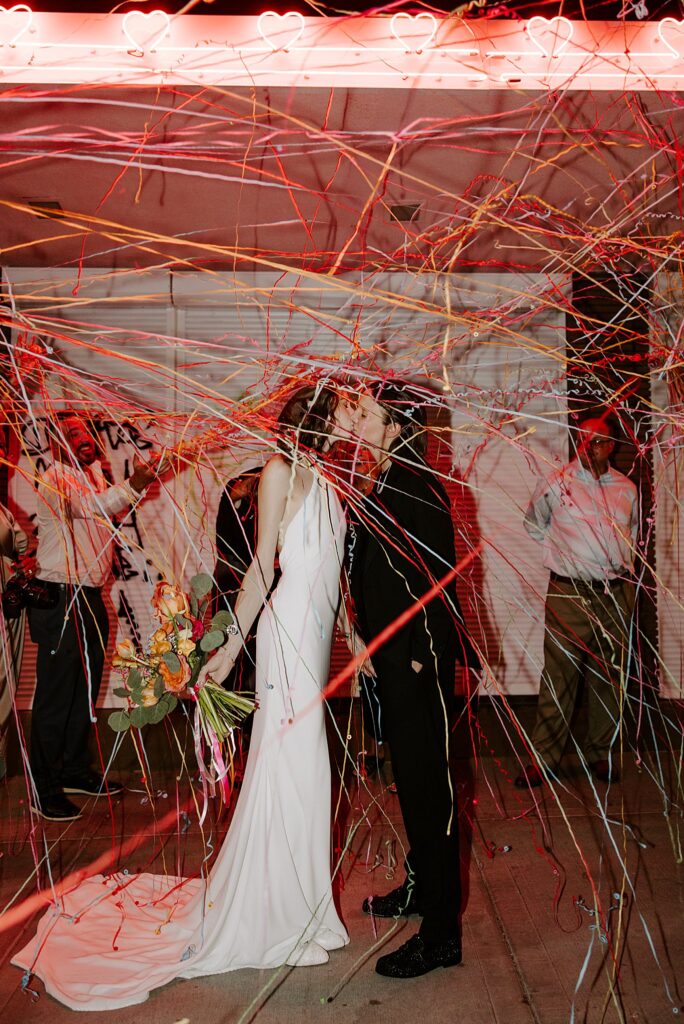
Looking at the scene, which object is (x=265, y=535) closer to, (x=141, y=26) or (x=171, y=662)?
(x=171, y=662)

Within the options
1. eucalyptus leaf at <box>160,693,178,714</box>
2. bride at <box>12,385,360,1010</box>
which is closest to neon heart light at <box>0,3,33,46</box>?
bride at <box>12,385,360,1010</box>

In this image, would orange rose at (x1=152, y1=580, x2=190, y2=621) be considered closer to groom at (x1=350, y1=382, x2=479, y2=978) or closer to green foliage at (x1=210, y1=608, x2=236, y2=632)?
green foliage at (x1=210, y1=608, x2=236, y2=632)

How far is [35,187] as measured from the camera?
4633mm

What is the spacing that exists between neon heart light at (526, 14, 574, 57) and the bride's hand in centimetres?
235

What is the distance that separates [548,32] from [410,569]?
201cm

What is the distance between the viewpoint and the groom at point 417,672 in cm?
236

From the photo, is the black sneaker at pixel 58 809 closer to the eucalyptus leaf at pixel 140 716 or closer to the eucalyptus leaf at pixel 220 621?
the eucalyptus leaf at pixel 140 716

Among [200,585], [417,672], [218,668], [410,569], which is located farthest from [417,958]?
[200,585]

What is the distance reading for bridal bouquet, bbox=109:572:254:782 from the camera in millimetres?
2320

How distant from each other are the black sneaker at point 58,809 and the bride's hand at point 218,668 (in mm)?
1704

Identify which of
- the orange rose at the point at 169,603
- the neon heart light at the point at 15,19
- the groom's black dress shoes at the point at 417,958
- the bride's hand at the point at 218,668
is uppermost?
the neon heart light at the point at 15,19

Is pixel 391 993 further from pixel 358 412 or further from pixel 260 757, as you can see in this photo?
pixel 358 412

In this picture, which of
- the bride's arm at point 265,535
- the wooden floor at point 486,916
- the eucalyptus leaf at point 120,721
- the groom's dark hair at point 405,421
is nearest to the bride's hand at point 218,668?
the bride's arm at point 265,535

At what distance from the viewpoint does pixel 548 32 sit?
293 cm
